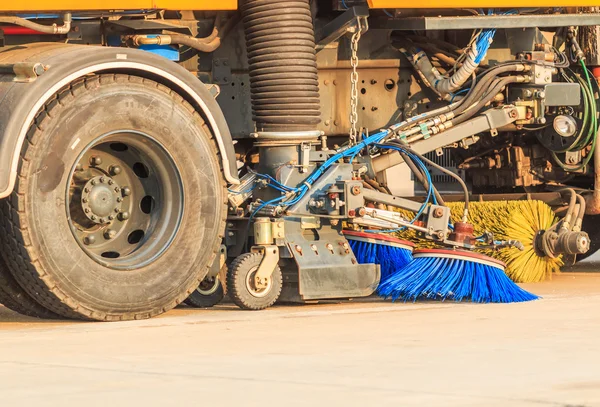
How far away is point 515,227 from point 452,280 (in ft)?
3.54

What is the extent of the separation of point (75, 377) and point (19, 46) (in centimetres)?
242

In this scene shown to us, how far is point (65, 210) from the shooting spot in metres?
6.25

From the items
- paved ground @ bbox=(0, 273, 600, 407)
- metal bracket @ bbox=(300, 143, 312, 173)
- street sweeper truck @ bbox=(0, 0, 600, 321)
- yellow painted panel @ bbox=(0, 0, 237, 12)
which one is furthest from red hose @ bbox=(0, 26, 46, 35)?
metal bracket @ bbox=(300, 143, 312, 173)

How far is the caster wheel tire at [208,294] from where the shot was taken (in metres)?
7.18

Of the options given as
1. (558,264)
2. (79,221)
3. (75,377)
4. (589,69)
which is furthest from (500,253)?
(75,377)

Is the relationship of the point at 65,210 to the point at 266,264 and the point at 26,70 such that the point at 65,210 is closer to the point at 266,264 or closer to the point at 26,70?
the point at 26,70

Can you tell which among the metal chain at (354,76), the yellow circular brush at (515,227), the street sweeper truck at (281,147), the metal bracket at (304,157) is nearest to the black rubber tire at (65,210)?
the street sweeper truck at (281,147)

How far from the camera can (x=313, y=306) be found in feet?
23.5

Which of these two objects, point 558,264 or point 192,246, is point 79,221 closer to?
point 192,246

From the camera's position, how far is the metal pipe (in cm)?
639

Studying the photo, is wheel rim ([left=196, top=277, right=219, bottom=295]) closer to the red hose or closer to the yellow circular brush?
the yellow circular brush

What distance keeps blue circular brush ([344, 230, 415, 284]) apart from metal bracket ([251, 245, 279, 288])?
0.58 meters

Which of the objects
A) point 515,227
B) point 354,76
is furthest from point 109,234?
point 515,227

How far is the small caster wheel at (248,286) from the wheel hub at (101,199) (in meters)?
0.68
